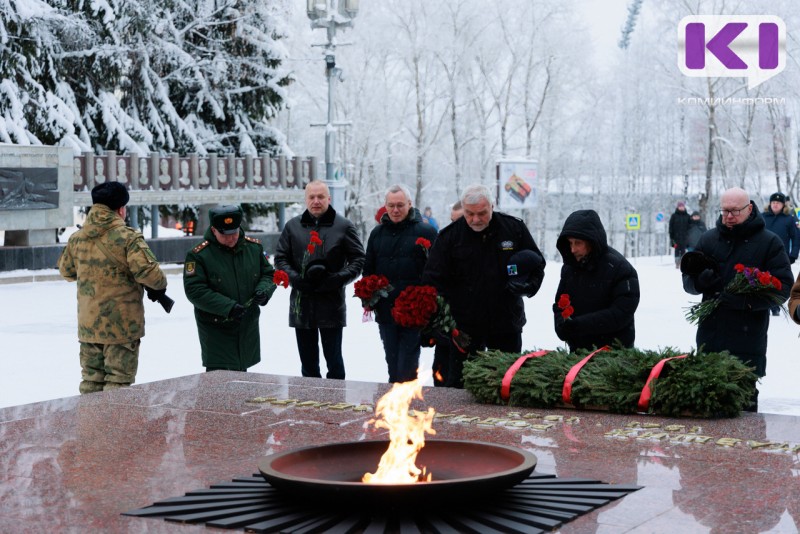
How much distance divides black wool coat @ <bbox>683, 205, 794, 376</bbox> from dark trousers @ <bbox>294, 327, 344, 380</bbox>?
253cm

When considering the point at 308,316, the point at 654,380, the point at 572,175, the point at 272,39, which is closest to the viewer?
the point at 654,380

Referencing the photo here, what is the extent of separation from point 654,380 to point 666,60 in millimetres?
37909

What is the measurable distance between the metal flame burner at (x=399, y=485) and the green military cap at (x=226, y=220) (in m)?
3.28

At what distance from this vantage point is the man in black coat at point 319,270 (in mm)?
8195

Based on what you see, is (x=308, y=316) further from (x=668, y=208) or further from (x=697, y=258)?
(x=668, y=208)

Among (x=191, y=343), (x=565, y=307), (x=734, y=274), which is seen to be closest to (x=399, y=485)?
(x=565, y=307)

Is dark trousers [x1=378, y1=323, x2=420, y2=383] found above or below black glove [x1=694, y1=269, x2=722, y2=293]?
below

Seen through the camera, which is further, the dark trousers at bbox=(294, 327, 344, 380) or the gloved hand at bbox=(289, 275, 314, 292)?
the dark trousers at bbox=(294, 327, 344, 380)

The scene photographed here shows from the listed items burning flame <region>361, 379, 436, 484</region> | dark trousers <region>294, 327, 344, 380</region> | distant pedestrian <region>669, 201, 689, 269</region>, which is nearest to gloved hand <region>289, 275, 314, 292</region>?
dark trousers <region>294, 327, 344, 380</region>

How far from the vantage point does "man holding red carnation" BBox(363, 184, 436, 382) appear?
818cm

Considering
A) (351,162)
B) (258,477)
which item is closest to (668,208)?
(351,162)

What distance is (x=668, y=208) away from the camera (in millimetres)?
53938

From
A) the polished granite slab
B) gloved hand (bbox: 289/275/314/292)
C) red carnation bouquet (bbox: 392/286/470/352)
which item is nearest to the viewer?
the polished granite slab

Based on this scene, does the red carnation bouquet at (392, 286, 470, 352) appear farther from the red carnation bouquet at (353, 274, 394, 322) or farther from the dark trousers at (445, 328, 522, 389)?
the red carnation bouquet at (353, 274, 394, 322)
